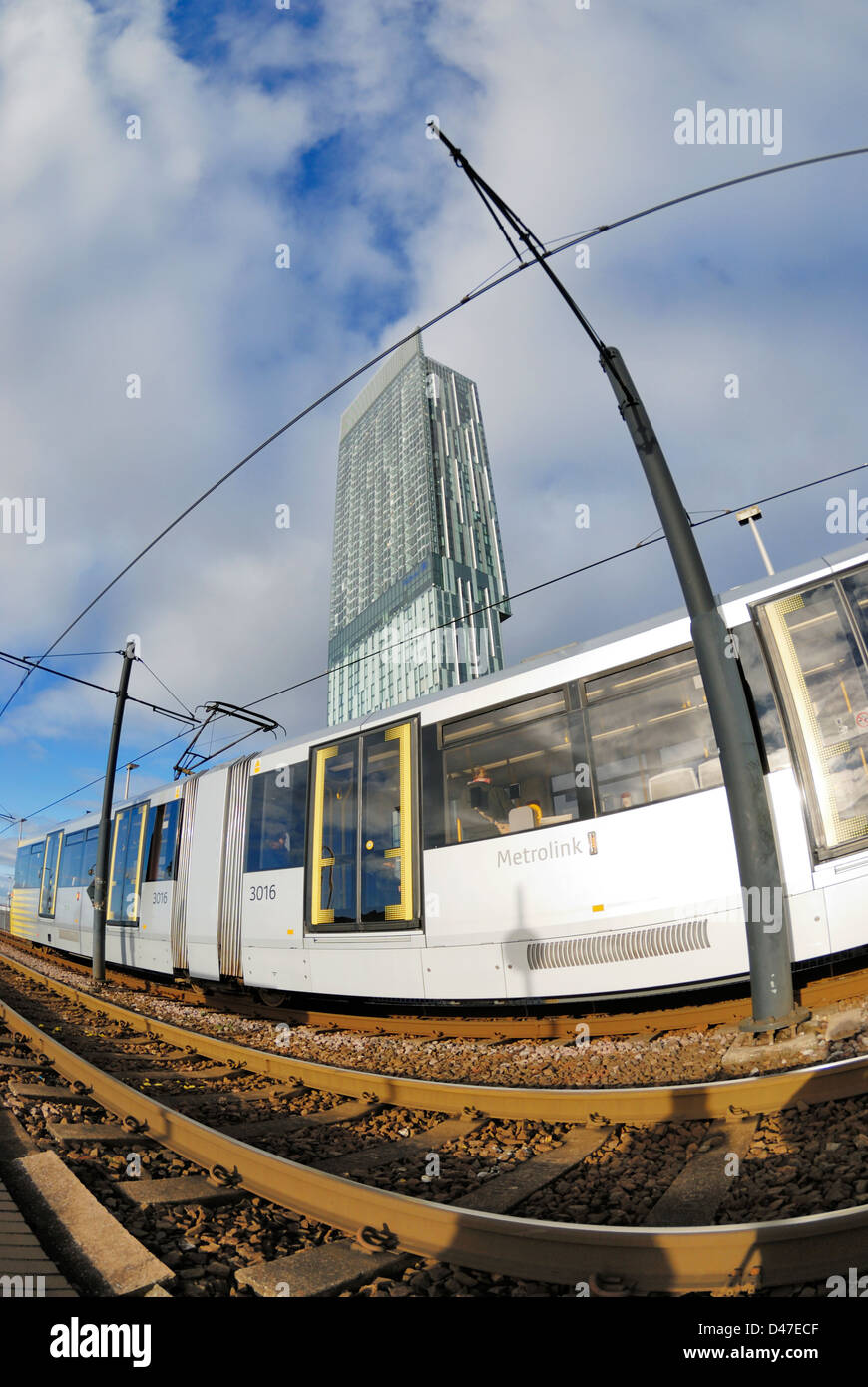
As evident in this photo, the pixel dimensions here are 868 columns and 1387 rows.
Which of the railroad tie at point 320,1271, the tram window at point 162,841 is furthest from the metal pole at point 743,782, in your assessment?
the tram window at point 162,841

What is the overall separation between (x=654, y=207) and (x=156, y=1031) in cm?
1015

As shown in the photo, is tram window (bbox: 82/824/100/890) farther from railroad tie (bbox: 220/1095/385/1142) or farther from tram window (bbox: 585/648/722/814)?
tram window (bbox: 585/648/722/814)

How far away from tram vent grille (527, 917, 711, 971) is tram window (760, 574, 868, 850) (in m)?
1.30

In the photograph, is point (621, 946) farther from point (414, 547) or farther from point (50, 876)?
point (414, 547)

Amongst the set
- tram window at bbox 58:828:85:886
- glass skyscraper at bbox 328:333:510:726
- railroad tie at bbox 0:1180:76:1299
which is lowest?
railroad tie at bbox 0:1180:76:1299

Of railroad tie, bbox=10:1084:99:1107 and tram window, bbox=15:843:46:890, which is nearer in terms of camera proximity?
railroad tie, bbox=10:1084:99:1107

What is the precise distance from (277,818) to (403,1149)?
571 cm

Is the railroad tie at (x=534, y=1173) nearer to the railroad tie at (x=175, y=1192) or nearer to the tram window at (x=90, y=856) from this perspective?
the railroad tie at (x=175, y=1192)

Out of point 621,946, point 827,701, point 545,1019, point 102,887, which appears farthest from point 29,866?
point 827,701

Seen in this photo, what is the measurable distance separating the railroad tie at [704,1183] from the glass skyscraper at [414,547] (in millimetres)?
99429

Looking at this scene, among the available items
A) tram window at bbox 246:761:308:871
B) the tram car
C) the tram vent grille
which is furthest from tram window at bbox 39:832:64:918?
the tram vent grille

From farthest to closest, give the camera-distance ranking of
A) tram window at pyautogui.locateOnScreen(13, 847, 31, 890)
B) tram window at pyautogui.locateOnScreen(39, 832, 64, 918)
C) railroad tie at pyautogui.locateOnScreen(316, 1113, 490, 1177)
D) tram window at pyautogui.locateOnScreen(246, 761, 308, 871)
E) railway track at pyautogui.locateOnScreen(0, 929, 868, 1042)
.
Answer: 1. tram window at pyautogui.locateOnScreen(13, 847, 31, 890)
2. tram window at pyautogui.locateOnScreen(39, 832, 64, 918)
3. tram window at pyautogui.locateOnScreen(246, 761, 308, 871)
4. railway track at pyautogui.locateOnScreen(0, 929, 868, 1042)
5. railroad tie at pyautogui.locateOnScreen(316, 1113, 490, 1177)

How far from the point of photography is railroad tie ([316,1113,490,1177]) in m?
3.95
